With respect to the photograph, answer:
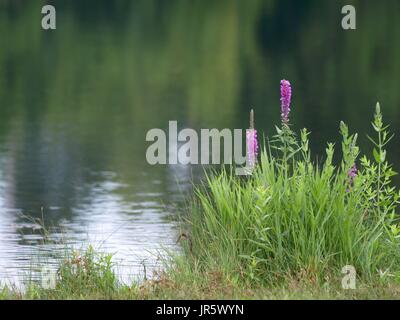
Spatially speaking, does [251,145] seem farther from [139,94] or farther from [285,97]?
[139,94]

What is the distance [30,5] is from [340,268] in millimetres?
56784

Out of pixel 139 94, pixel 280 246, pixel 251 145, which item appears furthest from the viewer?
pixel 139 94

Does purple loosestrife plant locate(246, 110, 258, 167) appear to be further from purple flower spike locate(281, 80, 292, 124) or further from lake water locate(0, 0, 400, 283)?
lake water locate(0, 0, 400, 283)

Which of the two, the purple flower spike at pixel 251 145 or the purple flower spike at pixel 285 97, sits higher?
the purple flower spike at pixel 285 97

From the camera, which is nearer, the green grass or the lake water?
the green grass

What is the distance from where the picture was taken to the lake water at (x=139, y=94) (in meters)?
18.7

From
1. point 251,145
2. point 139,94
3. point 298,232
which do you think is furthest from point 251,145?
point 139,94

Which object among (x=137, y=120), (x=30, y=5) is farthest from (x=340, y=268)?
(x=30, y=5)

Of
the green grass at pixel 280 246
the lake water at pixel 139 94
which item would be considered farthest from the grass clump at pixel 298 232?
the lake water at pixel 139 94

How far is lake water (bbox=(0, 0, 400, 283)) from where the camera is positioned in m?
18.7

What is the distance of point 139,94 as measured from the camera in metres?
40.2

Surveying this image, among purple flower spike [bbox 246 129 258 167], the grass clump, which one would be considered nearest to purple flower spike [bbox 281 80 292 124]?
the grass clump

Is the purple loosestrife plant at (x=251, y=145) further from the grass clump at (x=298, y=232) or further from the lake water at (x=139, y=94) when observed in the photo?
the lake water at (x=139, y=94)

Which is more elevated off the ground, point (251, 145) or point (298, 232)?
point (251, 145)
